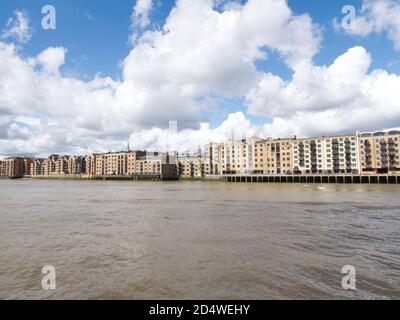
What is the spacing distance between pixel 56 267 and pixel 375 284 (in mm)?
11126

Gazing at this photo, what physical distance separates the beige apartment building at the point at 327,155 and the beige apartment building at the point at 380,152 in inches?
137

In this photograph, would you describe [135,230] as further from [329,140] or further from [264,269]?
[329,140]

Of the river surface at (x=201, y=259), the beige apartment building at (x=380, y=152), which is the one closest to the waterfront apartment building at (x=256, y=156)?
the beige apartment building at (x=380, y=152)

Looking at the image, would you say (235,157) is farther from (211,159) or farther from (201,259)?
(201,259)

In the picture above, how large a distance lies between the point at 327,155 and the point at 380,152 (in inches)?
816

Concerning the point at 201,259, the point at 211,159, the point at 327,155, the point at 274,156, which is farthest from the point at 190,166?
the point at 201,259

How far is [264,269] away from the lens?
34.6 ft

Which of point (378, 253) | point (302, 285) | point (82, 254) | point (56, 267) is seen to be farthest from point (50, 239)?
point (378, 253)

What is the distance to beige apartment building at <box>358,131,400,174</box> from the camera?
120250mm

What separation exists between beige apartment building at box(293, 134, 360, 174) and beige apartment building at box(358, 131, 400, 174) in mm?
3471

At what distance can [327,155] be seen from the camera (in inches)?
5079

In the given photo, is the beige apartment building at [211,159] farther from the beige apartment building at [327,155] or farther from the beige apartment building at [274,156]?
the beige apartment building at [327,155]
